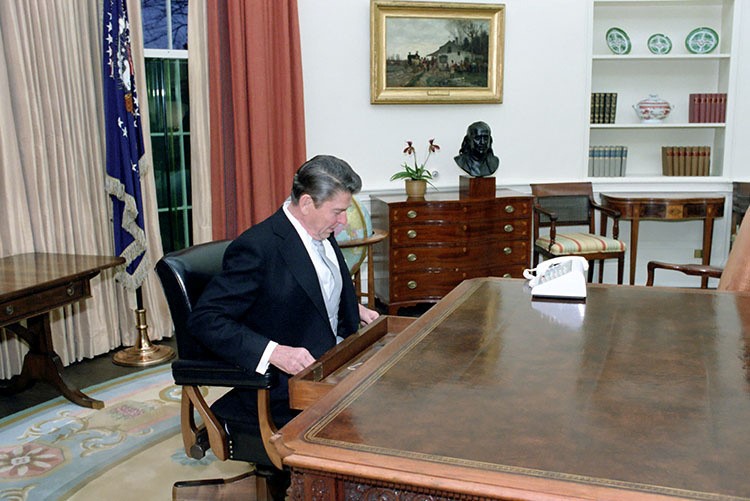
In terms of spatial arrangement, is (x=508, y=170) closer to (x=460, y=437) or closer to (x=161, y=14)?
(x=161, y=14)

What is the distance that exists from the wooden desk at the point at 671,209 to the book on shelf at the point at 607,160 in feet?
1.67

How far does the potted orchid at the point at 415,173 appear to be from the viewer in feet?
19.3

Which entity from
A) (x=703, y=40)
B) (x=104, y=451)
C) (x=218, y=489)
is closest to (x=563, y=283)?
(x=218, y=489)

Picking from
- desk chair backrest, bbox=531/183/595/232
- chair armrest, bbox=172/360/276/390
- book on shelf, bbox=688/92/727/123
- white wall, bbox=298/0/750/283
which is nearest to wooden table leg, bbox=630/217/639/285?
desk chair backrest, bbox=531/183/595/232

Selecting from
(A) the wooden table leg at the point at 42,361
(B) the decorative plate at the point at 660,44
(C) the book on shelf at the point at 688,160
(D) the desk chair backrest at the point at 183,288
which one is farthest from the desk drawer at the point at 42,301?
(B) the decorative plate at the point at 660,44

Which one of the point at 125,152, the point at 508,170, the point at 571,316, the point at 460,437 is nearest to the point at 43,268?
the point at 125,152

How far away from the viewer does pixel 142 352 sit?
4.92 meters

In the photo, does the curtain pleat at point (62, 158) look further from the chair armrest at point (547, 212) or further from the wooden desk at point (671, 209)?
the wooden desk at point (671, 209)

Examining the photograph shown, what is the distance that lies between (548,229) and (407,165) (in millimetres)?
1478

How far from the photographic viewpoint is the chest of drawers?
5.66 metres

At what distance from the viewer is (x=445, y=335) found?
2.22 m

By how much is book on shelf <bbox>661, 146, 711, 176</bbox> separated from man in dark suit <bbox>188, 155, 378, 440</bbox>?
16.6 ft

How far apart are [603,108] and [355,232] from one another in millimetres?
2972

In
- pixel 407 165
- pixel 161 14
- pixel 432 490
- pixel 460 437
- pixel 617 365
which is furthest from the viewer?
pixel 407 165
